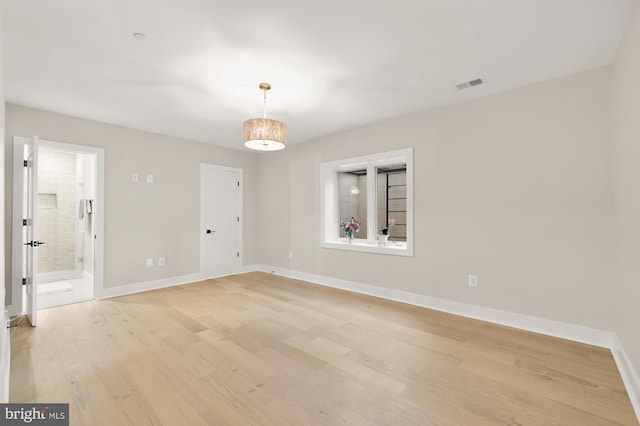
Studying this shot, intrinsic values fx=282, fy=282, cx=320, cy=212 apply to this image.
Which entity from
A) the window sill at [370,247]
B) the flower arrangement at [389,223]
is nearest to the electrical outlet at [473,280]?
the window sill at [370,247]

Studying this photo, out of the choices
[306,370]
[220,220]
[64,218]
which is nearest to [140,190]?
[220,220]

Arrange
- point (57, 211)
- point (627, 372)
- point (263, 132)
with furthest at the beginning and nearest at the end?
point (57, 211) → point (263, 132) → point (627, 372)

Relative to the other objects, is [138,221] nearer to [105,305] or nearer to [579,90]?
[105,305]

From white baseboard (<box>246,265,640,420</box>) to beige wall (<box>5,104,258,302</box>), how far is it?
125 inches

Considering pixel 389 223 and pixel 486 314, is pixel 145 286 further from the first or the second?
pixel 486 314

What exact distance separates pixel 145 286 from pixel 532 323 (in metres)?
5.50

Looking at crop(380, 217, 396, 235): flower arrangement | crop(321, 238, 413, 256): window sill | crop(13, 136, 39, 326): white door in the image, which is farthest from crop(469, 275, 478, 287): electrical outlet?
crop(13, 136, 39, 326): white door

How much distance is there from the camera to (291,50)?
8.05 ft

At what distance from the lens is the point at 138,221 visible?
15.4 ft

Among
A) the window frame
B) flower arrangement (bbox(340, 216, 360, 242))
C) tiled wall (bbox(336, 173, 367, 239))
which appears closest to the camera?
the window frame

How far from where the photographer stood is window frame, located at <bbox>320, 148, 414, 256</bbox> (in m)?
4.06

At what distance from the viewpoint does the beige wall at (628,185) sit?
1.98 metres

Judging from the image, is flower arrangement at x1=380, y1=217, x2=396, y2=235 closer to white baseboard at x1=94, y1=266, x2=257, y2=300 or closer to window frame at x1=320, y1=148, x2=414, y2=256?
window frame at x1=320, y1=148, x2=414, y2=256

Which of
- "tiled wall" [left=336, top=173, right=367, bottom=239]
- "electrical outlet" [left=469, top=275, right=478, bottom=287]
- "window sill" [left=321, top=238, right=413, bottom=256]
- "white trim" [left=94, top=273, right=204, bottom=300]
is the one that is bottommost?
"white trim" [left=94, top=273, right=204, bottom=300]
